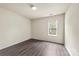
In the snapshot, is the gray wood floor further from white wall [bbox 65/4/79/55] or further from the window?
the window

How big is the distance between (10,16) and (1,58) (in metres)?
4.03

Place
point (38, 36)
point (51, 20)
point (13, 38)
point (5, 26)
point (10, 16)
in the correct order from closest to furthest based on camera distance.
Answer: point (5, 26) < point (10, 16) < point (13, 38) < point (51, 20) < point (38, 36)

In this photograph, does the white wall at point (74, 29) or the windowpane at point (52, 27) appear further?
the windowpane at point (52, 27)

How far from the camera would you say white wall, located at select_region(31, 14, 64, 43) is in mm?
5234

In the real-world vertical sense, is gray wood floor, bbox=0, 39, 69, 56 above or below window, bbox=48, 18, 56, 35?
below

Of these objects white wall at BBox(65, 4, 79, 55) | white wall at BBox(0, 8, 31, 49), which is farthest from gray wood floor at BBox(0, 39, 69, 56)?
white wall at BBox(65, 4, 79, 55)

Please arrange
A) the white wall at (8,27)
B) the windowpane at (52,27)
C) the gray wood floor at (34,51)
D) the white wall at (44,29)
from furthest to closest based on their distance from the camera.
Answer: the windowpane at (52,27) → the white wall at (44,29) → the white wall at (8,27) → the gray wood floor at (34,51)

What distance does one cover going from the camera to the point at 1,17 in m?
3.80

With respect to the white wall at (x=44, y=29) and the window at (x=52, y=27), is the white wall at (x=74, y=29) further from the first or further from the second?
the window at (x=52, y=27)

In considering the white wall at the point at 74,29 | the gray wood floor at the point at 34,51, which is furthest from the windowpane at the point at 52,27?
the white wall at the point at 74,29

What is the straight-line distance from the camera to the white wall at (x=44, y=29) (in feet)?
17.2

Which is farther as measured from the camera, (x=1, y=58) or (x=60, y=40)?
Result: (x=60, y=40)

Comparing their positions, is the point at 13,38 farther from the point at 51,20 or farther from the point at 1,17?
the point at 51,20

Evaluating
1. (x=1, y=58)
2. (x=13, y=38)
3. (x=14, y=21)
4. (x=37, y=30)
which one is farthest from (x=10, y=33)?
(x=1, y=58)
